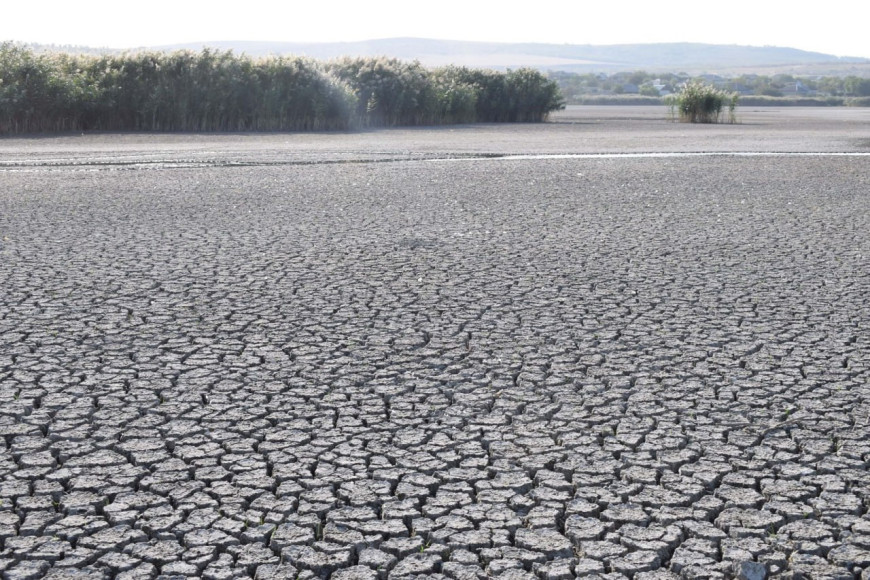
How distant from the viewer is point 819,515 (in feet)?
11.8

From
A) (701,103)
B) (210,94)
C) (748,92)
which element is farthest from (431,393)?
(748,92)

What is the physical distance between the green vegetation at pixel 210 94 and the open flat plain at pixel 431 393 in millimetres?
14985

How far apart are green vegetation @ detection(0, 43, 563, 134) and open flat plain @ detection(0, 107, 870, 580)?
15.0 metres

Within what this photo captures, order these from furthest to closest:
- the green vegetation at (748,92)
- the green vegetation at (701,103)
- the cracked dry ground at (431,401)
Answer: the green vegetation at (748,92)
the green vegetation at (701,103)
the cracked dry ground at (431,401)

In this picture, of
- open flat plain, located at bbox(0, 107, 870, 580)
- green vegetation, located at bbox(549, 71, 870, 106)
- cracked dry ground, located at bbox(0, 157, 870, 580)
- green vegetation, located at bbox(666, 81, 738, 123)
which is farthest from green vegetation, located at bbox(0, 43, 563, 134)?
green vegetation, located at bbox(549, 71, 870, 106)

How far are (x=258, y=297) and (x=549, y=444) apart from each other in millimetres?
3077

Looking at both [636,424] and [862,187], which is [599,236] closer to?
[636,424]

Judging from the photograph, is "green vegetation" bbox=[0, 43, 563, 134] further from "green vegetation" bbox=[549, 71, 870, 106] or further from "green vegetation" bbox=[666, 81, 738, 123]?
"green vegetation" bbox=[549, 71, 870, 106]

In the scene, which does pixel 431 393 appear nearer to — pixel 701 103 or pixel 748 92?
pixel 701 103

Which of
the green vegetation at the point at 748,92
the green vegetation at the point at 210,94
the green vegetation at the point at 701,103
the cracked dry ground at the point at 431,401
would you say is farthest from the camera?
the green vegetation at the point at 748,92

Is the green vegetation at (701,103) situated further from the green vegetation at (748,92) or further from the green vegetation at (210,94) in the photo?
the green vegetation at (748,92)

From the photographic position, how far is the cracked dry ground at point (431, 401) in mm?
3375

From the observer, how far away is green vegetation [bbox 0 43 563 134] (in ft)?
81.0

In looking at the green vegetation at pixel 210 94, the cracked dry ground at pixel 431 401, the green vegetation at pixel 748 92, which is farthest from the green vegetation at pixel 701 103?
the cracked dry ground at pixel 431 401
